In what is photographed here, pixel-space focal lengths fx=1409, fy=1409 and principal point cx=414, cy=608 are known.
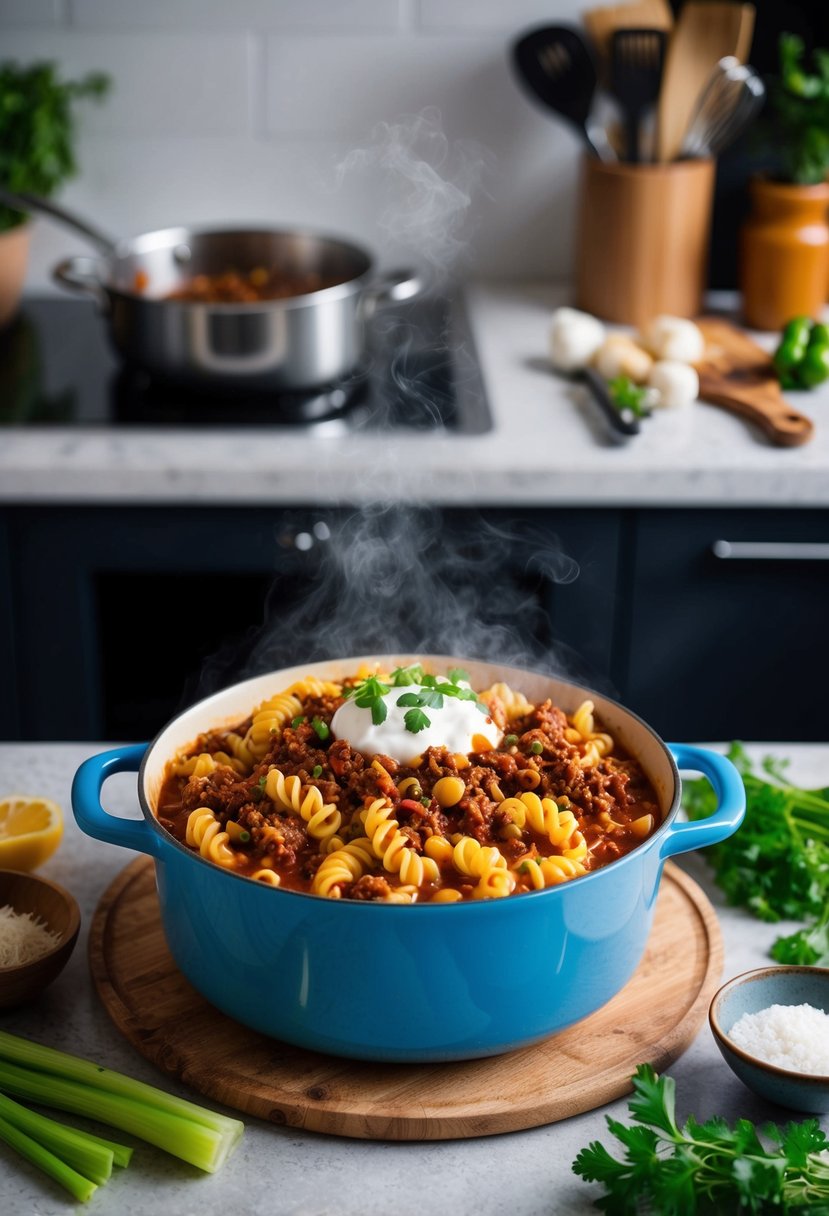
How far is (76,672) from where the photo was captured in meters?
2.46

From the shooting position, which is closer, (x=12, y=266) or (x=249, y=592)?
(x=249, y=592)

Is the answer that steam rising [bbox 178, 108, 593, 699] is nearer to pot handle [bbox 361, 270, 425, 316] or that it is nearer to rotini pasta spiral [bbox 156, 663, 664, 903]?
pot handle [bbox 361, 270, 425, 316]

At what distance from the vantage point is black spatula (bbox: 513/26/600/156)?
9.16 feet

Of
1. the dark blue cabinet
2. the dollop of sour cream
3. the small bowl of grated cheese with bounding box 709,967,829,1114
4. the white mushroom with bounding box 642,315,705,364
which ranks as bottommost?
the dark blue cabinet

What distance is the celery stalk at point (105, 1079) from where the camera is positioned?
1024 mm

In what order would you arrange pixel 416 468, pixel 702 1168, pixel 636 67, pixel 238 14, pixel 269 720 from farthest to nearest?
pixel 238 14 < pixel 636 67 < pixel 416 468 < pixel 269 720 < pixel 702 1168

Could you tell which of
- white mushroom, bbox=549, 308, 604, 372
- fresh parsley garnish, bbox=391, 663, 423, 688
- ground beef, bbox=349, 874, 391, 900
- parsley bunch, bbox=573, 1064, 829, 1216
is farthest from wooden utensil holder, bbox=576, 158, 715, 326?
parsley bunch, bbox=573, 1064, 829, 1216

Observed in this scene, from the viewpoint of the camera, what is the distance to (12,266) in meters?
2.78

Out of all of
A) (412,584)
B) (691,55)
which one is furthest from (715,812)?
(691,55)

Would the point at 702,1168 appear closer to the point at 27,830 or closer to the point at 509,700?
the point at 509,700

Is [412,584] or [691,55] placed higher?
[691,55]

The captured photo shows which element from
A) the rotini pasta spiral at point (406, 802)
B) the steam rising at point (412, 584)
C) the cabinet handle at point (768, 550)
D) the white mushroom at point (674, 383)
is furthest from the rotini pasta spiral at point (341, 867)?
the white mushroom at point (674, 383)

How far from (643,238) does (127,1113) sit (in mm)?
2174

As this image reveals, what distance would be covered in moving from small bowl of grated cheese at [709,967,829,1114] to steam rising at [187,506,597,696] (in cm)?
113
